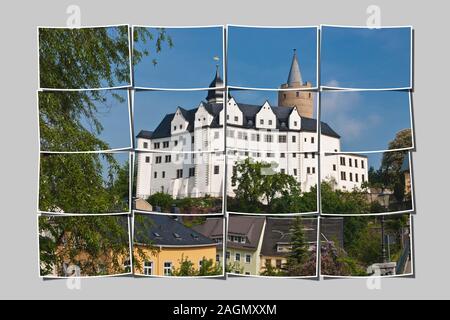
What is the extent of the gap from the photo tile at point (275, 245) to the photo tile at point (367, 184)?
0.30 m

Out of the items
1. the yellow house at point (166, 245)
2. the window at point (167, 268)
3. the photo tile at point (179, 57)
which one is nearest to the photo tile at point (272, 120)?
the photo tile at point (179, 57)

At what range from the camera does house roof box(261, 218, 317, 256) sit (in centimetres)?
893

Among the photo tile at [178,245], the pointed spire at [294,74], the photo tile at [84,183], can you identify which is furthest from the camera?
the photo tile at [84,183]

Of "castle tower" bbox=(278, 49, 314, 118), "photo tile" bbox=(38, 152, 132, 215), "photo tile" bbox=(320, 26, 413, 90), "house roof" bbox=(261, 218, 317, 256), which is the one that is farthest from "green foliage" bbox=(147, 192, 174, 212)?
"photo tile" bbox=(320, 26, 413, 90)

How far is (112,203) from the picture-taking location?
9.09 metres

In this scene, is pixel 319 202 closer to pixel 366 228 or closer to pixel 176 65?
pixel 366 228

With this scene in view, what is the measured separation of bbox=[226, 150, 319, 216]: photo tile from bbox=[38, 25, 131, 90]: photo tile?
1422 mm

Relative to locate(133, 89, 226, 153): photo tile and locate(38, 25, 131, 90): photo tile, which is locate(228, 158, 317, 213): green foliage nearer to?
locate(133, 89, 226, 153): photo tile

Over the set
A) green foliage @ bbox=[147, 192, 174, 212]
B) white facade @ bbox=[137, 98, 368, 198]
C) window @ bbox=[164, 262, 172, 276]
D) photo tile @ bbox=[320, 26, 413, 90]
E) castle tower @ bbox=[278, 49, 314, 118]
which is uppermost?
photo tile @ bbox=[320, 26, 413, 90]

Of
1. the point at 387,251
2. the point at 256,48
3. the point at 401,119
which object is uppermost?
the point at 256,48

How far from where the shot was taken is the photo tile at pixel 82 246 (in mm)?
9094

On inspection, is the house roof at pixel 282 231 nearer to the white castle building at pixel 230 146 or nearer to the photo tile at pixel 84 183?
the white castle building at pixel 230 146

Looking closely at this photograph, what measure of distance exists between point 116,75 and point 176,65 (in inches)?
23.9

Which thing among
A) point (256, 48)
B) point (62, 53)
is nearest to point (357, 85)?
point (256, 48)
